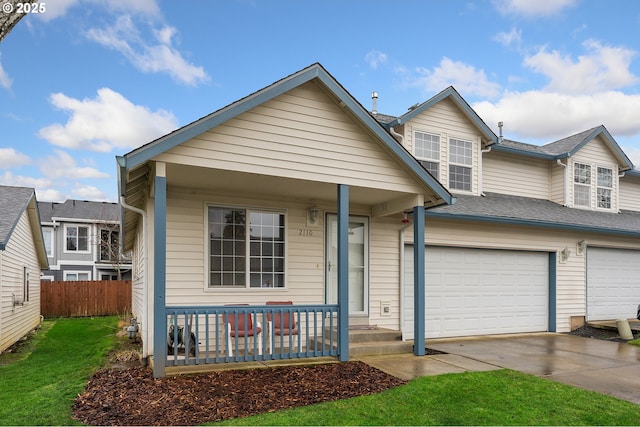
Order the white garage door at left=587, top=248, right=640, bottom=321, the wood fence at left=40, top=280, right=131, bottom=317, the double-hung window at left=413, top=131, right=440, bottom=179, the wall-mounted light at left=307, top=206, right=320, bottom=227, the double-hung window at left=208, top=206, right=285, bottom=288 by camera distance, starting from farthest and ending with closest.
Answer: the wood fence at left=40, top=280, right=131, bottom=317
the white garage door at left=587, top=248, right=640, bottom=321
the double-hung window at left=413, top=131, right=440, bottom=179
the wall-mounted light at left=307, top=206, right=320, bottom=227
the double-hung window at left=208, top=206, right=285, bottom=288

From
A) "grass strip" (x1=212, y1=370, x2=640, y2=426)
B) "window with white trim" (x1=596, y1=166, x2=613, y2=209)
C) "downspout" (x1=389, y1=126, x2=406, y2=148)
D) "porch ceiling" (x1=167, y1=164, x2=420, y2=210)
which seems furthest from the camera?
"window with white trim" (x1=596, y1=166, x2=613, y2=209)

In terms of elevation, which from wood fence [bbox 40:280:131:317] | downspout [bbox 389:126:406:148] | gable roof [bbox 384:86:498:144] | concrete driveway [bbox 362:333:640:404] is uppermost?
gable roof [bbox 384:86:498:144]

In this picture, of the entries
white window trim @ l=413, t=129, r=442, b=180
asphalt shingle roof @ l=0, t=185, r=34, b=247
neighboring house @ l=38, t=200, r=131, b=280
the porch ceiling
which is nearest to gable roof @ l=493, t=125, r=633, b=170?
white window trim @ l=413, t=129, r=442, b=180

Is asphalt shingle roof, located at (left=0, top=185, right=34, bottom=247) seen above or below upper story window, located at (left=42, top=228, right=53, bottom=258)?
above

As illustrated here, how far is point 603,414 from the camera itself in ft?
15.4

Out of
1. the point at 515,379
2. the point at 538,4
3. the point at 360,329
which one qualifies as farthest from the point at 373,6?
the point at 515,379

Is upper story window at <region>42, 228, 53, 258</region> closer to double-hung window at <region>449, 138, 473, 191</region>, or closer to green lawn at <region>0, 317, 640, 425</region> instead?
green lawn at <region>0, 317, 640, 425</region>

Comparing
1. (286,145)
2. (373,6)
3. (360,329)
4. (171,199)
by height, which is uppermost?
(373,6)

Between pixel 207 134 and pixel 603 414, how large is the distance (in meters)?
5.87

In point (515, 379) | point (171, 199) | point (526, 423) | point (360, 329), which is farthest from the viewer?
point (360, 329)

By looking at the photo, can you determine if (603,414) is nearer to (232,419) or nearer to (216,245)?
(232,419)

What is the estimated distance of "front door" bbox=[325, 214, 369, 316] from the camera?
887cm

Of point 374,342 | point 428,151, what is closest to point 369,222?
point 374,342

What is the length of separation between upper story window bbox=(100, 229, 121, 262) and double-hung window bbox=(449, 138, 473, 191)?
18.9 meters
